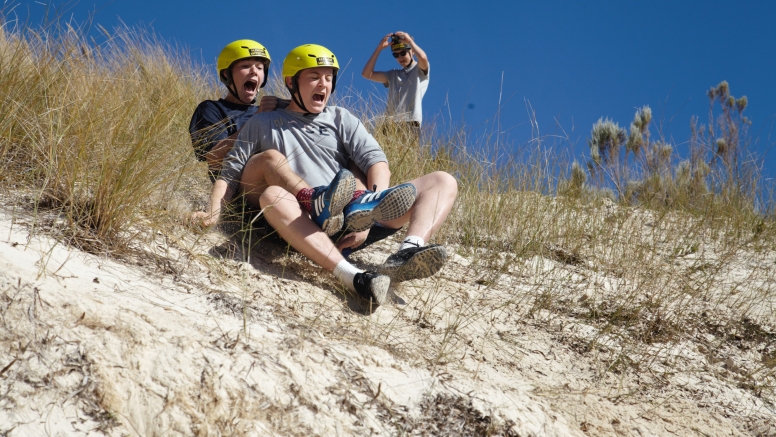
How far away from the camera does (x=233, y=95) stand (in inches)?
173

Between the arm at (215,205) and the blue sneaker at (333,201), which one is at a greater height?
the blue sneaker at (333,201)

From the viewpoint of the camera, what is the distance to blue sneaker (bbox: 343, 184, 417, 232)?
3162 millimetres

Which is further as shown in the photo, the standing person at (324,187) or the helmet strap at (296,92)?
the helmet strap at (296,92)

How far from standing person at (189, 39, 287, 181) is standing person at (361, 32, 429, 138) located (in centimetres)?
180

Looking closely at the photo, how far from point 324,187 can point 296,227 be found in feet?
0.82

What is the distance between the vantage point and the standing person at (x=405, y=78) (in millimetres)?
6070

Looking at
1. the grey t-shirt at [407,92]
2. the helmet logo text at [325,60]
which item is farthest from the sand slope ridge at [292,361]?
the grey t-shirt at [407,92]

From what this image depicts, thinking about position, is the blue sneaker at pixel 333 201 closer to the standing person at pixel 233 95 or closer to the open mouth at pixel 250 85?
the standing person at pixel 233 95

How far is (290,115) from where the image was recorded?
3727 mm

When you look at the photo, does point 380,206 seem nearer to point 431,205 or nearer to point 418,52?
point 431,205

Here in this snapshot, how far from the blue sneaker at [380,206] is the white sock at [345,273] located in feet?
0.61

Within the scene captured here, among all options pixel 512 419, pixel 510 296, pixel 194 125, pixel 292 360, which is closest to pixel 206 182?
pixel 194 125

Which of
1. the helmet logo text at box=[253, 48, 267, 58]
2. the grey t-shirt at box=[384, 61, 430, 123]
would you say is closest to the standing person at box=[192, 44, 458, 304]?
the helmet logo text at box=[253, 48, 267, 58]

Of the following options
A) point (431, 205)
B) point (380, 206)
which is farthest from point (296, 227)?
point (431, 205)
